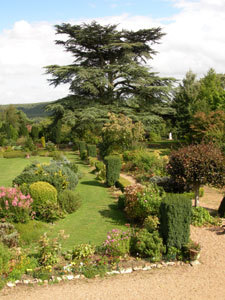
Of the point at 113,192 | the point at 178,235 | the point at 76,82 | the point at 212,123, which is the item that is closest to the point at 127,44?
the point at 76,82

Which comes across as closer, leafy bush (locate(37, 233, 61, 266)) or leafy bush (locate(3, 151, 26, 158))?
leafy bush (locate(37, 233, 61, 266))

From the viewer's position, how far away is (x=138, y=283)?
5.75 meters

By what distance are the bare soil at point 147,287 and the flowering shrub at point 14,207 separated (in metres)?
2.83

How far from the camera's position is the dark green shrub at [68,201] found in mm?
9820

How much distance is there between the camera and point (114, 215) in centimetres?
966

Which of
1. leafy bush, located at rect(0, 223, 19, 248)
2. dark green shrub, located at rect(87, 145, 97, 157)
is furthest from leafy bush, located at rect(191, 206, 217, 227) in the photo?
dark green shrub, located at rect(87, 145, 97, 157)

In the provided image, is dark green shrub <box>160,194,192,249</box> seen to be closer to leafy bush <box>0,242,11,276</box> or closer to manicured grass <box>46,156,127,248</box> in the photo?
manicured grass <box>46,156,127,248</box>

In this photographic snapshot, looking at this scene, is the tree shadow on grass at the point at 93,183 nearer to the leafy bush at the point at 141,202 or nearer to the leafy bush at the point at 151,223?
the leafy bush at the point at 141,202

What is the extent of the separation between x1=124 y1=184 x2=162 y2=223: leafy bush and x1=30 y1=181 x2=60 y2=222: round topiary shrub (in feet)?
7.63

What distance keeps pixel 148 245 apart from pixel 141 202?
1952 mm

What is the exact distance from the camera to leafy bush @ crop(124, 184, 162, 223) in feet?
27.4

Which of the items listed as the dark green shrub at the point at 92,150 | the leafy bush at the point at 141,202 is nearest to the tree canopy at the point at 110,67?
the dark green shrub at the point at 92,150

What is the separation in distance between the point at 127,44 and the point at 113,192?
56.7 ft

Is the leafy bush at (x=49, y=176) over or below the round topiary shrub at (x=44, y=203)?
over
